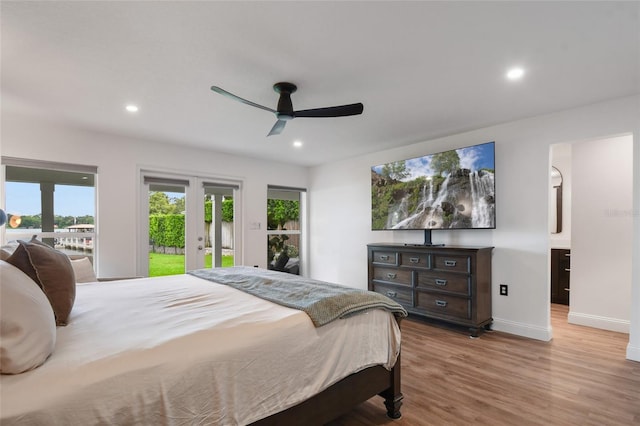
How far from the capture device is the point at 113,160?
12.9 ft

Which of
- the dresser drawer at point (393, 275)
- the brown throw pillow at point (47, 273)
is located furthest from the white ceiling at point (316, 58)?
the dresser drawer at point (393, 275)

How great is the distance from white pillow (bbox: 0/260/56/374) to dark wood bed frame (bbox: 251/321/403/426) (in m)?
0.86

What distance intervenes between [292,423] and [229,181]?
4035mm

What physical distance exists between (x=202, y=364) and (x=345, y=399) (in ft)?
2.91

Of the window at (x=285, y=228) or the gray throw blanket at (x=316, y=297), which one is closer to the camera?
the gray throw blanket at (x=316, y=297)

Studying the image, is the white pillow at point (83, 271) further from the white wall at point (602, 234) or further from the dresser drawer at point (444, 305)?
the white wall at point (602, 234)

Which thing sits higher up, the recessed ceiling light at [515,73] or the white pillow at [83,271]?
the recessed ceiling light at [515,73]

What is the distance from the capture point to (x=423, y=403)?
208 cm

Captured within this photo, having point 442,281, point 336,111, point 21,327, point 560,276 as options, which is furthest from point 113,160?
point 560,276

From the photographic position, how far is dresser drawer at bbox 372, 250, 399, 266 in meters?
3.97

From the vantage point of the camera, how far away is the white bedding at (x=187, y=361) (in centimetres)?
98

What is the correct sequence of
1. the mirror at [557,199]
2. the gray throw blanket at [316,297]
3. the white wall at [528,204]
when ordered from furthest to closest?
the mirror at [557,199], the white wall at [528,204], the gray throw blanket at [316,297]

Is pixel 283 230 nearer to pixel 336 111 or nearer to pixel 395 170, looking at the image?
pixel 395 170

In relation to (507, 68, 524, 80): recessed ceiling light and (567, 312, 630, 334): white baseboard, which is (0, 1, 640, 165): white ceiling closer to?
(507, 68, 524, 80): recessed ceiling light
